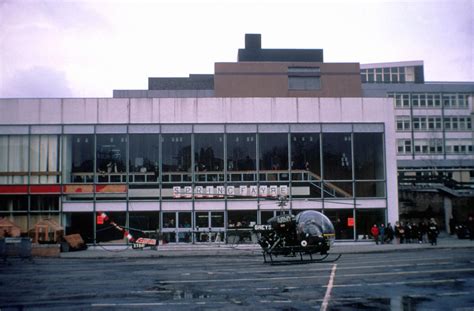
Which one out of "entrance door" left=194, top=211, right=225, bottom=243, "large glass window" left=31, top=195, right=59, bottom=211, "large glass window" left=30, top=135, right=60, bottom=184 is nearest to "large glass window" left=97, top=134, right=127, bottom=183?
"large glass window" left=30, top=135, right=60, bottom=184

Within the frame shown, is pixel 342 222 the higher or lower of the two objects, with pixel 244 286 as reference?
higher

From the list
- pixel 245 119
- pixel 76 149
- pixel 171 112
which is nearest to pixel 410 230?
pixel 245 119

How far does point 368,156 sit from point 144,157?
55.3 ft

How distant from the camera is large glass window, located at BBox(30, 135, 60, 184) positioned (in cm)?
3859

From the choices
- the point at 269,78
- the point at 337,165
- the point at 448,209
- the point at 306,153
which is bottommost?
the point at 448,209

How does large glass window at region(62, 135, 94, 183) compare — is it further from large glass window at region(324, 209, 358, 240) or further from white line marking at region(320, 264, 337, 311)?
white line marking at region(320, 264, 337, 311)

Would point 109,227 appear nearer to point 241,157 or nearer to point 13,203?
point 13,203

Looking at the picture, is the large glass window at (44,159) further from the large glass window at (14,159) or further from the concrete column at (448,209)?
the concrete column at (448,209)

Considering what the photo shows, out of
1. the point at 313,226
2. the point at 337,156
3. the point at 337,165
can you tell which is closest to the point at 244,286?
the point at 313,226

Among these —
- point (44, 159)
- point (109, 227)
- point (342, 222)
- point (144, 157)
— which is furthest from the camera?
point (44, 159)

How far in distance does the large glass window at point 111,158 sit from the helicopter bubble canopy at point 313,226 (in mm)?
18475

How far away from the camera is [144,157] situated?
38.8m

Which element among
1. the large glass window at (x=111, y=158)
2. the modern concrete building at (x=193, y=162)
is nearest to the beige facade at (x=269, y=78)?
the modern concrete building at (x=193, y=162)

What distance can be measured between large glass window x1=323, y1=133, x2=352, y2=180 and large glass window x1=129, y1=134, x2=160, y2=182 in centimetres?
1260
